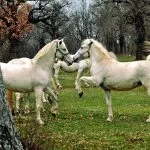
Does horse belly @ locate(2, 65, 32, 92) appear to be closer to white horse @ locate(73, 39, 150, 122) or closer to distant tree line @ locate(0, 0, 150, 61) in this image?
white horse @ locate(73, 39, 150, 122)

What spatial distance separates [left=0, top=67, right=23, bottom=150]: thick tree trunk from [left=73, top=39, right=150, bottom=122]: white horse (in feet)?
30.9

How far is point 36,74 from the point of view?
1647 centimetres

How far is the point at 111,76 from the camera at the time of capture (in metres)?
16.7

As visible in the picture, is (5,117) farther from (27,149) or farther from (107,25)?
(107,25)

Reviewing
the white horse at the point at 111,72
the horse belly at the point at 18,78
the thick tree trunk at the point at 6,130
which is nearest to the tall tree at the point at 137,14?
the white horse at the point at 111,72

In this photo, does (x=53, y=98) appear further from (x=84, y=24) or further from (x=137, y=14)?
(x=84, y=24)

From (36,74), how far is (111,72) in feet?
7.56

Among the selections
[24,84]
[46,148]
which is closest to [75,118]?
[24,84]

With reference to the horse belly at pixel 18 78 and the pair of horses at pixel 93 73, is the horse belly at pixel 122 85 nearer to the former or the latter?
the pair of horses at pixel 93 73

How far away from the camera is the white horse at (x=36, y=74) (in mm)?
16341

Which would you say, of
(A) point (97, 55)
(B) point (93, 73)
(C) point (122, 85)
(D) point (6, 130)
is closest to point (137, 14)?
(A) point (97, 55)

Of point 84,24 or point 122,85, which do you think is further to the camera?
point 84,24

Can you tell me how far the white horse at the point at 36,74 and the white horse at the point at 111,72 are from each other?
95cm

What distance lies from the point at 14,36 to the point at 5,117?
178 ft
